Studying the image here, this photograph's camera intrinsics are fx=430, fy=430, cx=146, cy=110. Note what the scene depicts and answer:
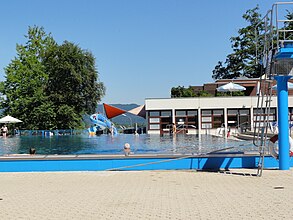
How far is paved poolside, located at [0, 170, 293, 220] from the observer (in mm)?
6984

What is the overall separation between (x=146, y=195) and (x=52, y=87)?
4234 centimetres

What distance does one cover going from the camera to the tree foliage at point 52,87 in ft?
157

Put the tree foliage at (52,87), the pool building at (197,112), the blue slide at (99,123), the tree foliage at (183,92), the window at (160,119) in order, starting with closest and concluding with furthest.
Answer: the pool building at (197,112) → the window at (160,119) → the blue slide at (99,123) → the tree foliage at (52,87) → the tree foliage at (183,92)

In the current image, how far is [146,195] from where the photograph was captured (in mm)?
8625

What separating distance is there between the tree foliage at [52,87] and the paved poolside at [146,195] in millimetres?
36541

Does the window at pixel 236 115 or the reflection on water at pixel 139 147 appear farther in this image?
the window at pixel 236 115

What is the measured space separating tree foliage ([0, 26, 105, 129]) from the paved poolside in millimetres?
36541

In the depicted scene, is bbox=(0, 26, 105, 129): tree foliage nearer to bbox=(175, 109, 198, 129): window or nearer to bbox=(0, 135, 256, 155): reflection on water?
bbox=(175, 109, 198, 129): window

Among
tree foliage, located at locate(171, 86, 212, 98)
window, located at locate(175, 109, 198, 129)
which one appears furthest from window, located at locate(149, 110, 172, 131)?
tree foliage, located at locate(171, 86, 212, 98)

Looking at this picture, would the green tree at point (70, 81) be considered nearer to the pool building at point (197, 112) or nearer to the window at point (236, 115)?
the pool building at point (197, 112)

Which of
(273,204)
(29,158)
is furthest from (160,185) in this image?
(29,158)

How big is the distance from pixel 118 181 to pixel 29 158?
3541 millimetres

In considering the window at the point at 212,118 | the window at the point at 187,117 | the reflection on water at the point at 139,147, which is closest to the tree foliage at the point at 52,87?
the window at the point at 187,117

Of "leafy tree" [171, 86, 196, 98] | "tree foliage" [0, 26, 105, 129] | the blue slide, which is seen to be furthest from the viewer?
"leafy tree" [171, 86, 196, 98]
